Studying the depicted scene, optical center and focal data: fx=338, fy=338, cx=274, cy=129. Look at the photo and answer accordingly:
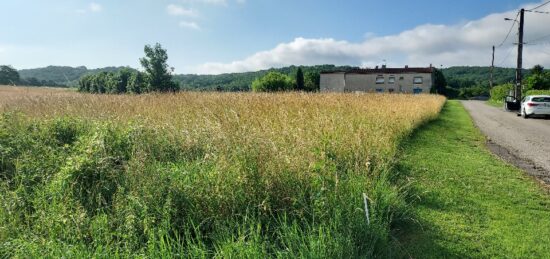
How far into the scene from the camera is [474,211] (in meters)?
4.38

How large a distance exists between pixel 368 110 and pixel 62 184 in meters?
8.53

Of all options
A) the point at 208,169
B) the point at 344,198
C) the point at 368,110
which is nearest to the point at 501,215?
the point at 344,198

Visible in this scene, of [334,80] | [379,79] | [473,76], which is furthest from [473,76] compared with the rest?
[334,80]

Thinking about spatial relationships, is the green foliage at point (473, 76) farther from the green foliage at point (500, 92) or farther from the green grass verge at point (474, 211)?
the green grass verge at point (474, 211)

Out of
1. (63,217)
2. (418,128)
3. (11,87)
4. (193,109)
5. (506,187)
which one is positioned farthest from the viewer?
(11,87)

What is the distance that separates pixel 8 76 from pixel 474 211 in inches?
716

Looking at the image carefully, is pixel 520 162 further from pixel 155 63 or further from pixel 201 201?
pixel 155 63

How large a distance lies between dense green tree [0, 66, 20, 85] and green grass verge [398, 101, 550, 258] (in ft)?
50.6

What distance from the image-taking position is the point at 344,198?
12.3ft

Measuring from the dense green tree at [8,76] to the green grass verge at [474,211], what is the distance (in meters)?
15.4

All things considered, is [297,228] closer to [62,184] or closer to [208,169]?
[208,169]

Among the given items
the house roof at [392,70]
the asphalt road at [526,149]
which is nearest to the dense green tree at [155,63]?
the house roof at [392,70]

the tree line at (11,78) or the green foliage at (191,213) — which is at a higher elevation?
the tree line at (11,78)

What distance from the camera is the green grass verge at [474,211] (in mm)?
3422
